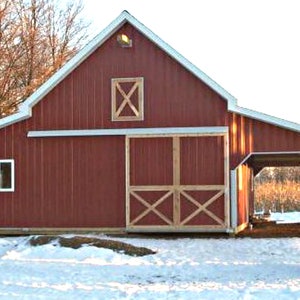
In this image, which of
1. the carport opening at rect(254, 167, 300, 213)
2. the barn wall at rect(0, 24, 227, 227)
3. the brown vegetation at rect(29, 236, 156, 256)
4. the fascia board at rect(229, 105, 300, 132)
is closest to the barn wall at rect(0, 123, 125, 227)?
the barn wall at rect(0, 24, 227, 227)

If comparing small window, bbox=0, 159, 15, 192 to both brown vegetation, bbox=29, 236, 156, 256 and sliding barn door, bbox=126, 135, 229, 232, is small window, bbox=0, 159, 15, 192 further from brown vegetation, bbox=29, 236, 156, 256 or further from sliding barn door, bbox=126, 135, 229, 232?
sliding barn door, bbox=126, 135, 229, 232

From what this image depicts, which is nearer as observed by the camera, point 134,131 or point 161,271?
point 161,271

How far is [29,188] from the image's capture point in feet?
60.6

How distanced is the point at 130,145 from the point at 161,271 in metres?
6.21

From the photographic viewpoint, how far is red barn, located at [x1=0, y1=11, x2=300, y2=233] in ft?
57.0

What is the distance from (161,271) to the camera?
12172 millimetres

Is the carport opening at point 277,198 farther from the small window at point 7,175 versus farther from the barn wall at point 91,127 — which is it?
the small window at point 7,175

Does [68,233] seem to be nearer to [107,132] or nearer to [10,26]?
[107,132]

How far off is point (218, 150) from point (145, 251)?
14.2 ft

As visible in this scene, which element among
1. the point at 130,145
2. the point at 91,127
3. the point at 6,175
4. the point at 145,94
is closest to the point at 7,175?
the point at 6,175

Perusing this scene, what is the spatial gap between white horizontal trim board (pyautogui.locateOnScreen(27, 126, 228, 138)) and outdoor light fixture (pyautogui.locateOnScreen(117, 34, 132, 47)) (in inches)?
92.5

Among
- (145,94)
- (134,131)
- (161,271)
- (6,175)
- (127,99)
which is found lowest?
(161,271)

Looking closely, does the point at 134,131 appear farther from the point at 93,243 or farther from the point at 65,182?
the point at 93,243

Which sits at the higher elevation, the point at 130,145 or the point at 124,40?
the point at 124,40
